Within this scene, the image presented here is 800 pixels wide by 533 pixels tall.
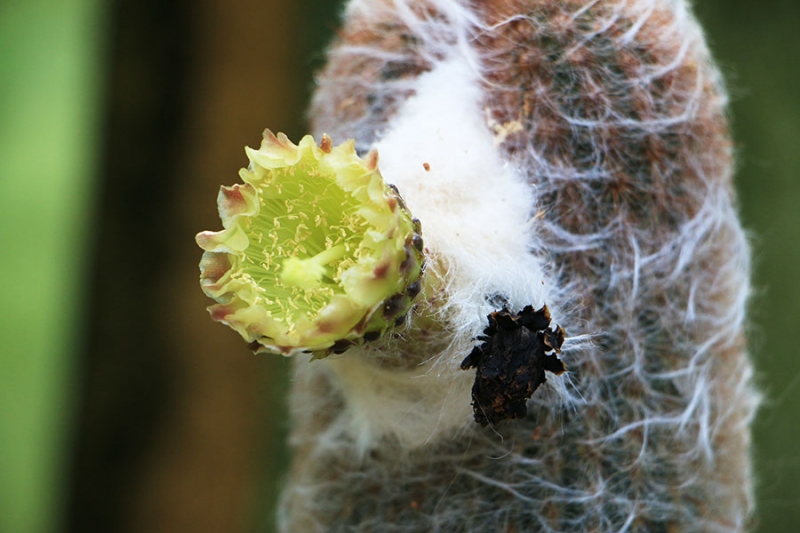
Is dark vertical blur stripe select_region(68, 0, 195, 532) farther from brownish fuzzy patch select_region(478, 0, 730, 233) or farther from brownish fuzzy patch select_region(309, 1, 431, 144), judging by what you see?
brownish fuzzy patch select_region(478, 0, 730, 233)

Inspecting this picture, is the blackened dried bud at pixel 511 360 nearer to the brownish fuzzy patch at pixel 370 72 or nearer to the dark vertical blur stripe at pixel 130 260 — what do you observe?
the brownish fuzzy patch at pixel 370 72

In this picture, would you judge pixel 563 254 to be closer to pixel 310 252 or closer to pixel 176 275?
pixel 310 252

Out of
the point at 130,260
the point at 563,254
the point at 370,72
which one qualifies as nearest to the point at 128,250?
the point at 130,260

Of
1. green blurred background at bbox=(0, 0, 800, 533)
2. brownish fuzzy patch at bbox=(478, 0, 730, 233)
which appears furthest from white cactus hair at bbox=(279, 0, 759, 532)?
green blurred background at bbox=(0, 0, 800, 533)

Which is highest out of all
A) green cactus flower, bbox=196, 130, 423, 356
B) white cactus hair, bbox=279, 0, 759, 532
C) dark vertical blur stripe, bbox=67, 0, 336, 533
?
green cactus flower, bbox=196, 130, 423, 356

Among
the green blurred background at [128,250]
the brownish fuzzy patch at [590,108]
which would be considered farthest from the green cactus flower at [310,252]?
the green blurred background at [128,250]

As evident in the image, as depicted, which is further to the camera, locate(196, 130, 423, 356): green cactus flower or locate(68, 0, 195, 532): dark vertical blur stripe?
locate(68, 0, 195, 532): dark vertical blur stripe
